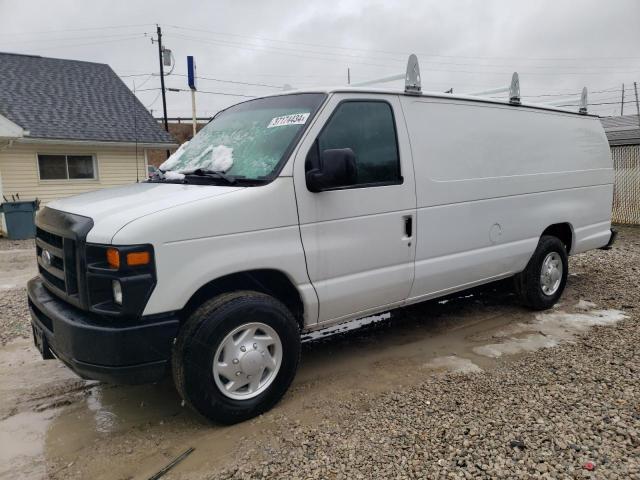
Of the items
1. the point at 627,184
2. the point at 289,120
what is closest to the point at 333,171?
the point at 289,120

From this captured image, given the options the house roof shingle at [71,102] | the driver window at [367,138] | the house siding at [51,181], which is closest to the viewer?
the driver window at [367,138]

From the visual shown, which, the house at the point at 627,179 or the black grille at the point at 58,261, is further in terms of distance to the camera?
the house at the point at 627,179

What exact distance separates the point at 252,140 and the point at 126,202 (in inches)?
41.1

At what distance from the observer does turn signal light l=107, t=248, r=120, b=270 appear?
9.09ft

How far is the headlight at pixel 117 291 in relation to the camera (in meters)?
2.81

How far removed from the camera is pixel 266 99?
419 cm

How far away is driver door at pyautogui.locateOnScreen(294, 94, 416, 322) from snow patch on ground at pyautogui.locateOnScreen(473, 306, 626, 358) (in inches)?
45.9

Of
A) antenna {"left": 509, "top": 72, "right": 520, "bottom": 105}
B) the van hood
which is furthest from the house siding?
antenna {"left": 509, "top": 72, "right": 520, "bottom": 105}

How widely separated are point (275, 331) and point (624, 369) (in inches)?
110

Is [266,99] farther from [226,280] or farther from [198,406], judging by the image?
[198,406]

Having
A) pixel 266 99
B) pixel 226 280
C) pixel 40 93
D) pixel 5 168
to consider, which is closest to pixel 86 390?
pixel 226 280

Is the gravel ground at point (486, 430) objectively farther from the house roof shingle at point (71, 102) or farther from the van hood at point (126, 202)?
the house roof shingle at point (71, 102)

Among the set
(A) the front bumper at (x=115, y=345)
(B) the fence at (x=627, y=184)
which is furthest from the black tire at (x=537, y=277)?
(B) the fence at (x=627, y=184)

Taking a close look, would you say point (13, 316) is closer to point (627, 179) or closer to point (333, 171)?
point (333, 171)
